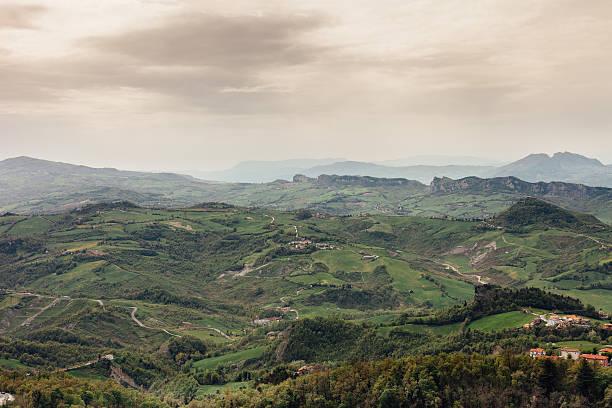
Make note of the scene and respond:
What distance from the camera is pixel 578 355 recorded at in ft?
237

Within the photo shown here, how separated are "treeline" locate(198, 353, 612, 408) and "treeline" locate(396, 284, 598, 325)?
43.8 m

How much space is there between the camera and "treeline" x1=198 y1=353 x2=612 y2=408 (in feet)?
193

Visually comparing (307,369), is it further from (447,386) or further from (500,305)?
(500,305)

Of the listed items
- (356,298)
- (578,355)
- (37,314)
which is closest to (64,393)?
(578,355)

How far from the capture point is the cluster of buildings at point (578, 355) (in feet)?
222

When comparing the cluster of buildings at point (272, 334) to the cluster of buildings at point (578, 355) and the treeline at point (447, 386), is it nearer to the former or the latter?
the treeline at point (447, 386)

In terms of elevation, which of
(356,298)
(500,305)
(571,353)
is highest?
(571,353)

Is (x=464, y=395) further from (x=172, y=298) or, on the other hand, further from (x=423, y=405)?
(x=172, y=298)

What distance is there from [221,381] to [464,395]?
63.7 meters

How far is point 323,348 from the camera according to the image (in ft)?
381

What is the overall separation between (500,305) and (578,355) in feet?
132

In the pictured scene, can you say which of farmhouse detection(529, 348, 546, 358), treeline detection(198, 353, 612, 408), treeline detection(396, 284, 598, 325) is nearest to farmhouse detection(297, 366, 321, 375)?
treeline detection(198, 353, 612, 408)

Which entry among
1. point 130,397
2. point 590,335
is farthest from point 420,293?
point 130,397

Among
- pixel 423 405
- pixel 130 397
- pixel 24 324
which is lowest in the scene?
pixel 24 324
